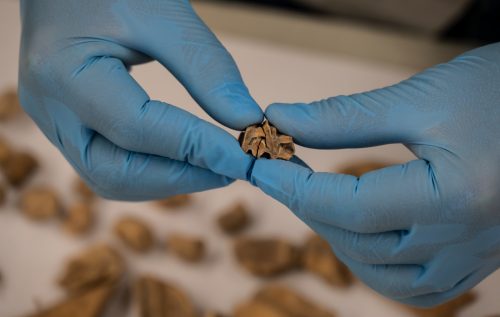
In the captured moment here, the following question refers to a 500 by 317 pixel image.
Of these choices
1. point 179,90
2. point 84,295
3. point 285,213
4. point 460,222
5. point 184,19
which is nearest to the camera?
point 460,222

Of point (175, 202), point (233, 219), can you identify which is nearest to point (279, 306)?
point (233, 219)

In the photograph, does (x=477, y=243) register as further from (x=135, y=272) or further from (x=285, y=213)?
(x=135, y=272)

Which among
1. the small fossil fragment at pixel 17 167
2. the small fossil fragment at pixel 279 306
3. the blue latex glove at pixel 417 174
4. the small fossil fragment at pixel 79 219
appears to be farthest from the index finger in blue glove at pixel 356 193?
the small fossil fragment at pixel 17 167

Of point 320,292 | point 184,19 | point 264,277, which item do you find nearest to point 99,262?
point 264,277

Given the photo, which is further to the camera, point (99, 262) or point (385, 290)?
point (99, 262)

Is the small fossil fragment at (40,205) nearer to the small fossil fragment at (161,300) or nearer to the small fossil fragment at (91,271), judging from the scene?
the small fossil fragment at (91,271)

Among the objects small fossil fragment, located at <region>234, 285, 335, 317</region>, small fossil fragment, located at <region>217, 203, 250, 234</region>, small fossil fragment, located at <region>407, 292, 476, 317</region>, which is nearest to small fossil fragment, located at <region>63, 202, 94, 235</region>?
small fossil fragment, located at <region>217, 203, 250, 234</region>
